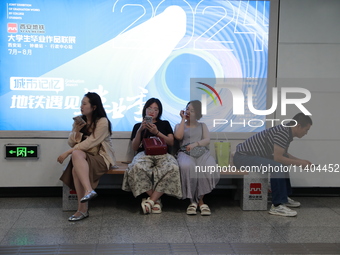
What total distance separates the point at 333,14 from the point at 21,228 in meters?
4.32

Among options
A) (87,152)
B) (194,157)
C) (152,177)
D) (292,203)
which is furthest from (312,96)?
(87,152)

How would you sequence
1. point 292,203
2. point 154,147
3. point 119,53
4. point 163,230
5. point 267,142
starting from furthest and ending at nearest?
point 119,53 < point 292,203 < point 267,142 < point 154,147 < point 163,230

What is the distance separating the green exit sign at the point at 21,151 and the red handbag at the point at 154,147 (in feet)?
4.57

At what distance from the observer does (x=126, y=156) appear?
5.34m

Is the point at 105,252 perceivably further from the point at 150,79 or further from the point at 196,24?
the point at 196,24

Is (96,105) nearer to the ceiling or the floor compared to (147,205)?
nearer to the ceiling

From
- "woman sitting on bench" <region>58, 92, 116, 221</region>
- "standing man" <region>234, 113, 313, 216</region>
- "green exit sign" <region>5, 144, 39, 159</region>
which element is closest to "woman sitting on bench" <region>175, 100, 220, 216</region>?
"standing man" <region>234, 113, 313, 216</region>

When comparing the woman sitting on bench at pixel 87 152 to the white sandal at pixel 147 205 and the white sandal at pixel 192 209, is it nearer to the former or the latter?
the white sandal at pixel 147 205

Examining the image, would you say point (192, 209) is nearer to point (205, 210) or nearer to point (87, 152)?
point (205, 210)

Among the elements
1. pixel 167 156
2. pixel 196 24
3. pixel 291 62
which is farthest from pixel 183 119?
pixel 291 62

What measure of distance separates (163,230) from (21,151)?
6.95ft

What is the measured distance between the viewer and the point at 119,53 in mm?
5285

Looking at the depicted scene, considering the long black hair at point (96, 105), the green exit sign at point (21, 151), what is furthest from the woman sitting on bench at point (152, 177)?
the green exit sign at point (21, 151)

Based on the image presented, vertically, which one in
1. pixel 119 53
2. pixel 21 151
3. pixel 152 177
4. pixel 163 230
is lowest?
pixel 163 230
